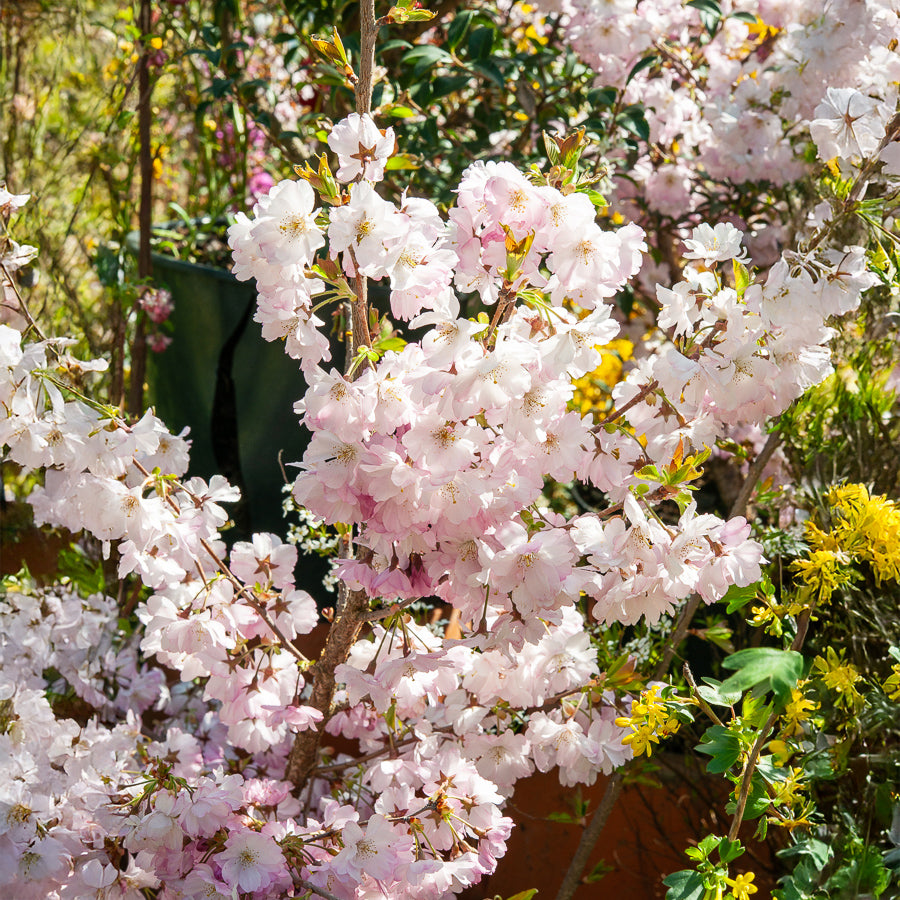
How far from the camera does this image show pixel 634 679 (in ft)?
3.55

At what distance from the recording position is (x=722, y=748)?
2.75ft

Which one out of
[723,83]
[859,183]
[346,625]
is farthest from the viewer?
[723,83]

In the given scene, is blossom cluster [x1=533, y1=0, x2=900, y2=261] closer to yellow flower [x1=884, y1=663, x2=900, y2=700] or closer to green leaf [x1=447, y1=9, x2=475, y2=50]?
green leaf [x1=447, y1=9, x2=475, y2=50]

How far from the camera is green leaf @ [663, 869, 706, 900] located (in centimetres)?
86

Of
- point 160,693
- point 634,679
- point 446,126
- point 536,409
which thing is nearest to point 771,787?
point 634,679

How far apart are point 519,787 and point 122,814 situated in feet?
2.46

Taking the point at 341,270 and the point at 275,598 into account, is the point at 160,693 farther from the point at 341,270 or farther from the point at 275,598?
the point at 341,270

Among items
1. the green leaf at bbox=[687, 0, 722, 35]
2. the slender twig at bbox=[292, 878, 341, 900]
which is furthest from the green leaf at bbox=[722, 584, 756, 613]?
the green leaf at bbox=[687, 0, 722, 35]

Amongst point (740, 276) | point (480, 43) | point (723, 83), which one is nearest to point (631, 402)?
point (740, 276)

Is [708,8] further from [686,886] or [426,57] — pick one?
[686,886]

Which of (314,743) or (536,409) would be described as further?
(314,743)

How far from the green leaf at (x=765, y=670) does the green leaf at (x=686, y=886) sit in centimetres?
30

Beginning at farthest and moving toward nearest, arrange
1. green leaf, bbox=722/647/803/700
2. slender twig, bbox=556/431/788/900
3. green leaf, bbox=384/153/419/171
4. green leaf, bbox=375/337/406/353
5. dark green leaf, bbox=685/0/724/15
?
dark green leaf, bbox=685/0/724/15 → green leaf, bbox=384/153/419/171 → slender twig, bbox=556/431/788/900 → green leaf, bbox=375/337/406/353 → green leaf, bbox=722/647/803/700

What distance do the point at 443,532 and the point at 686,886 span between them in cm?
38
